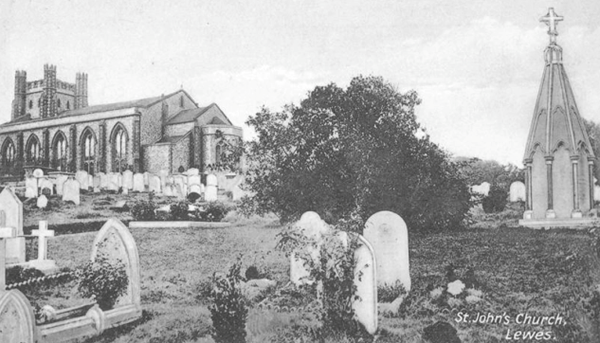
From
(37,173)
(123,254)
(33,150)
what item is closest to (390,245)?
(123,254)

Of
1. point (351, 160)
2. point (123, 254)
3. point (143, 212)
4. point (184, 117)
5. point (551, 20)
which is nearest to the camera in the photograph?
point (123, 254)

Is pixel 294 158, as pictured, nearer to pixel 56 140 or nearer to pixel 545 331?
pixel 545 331

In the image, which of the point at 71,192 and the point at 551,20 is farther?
the point at 71,192

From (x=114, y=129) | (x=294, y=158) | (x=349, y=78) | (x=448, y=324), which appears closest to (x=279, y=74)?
(x=349, y=78)

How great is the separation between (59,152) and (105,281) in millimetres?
14833

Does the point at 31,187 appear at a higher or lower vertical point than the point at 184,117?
lower

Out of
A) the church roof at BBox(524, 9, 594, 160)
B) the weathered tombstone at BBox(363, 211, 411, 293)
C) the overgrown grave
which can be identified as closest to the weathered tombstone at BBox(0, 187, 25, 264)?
the overgrown grave

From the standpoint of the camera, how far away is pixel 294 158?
33.4 ft

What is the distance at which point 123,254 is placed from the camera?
6.46 meters

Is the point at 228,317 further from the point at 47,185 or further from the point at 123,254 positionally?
the point at 47,185

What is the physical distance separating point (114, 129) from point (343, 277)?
16.0 m

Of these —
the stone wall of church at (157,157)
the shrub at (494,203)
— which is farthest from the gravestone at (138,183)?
the shrub at (494,203)

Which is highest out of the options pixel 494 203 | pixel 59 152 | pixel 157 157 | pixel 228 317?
pixel 59 152

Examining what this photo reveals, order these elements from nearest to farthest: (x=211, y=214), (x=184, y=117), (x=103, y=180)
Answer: (x=211, y=214), (x=103, y=180), (x=184, y=117)
